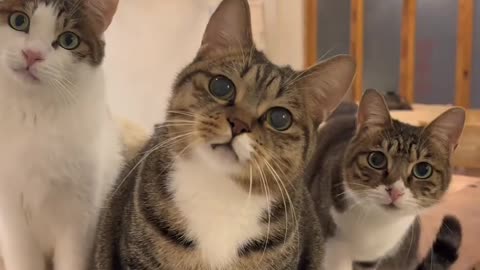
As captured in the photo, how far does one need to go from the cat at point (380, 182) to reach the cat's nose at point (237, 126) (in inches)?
20.6

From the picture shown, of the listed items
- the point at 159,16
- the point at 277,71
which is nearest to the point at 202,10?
the point at 159,16

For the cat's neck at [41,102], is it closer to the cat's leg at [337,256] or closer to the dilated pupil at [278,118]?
the dilated pupil at [278,118]

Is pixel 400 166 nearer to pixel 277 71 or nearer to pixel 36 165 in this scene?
pixel 277 71

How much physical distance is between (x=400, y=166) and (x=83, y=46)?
72 cm

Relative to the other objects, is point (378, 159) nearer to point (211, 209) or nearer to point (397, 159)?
point (397, 159)

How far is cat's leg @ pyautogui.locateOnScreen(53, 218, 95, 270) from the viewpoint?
1.08 meters

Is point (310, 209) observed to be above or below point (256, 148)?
below

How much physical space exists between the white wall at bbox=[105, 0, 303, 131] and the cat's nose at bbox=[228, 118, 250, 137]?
1.37 metres

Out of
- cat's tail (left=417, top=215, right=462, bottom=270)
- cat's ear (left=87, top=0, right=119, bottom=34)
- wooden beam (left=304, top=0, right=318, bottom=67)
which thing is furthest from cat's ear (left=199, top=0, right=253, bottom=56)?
wooden beam (left=304, top=0, right=318, bottom=67)

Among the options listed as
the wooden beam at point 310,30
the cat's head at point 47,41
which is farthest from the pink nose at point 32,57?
the wooden beam at point 310,30

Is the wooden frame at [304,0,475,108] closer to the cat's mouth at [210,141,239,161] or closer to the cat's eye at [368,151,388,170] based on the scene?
the cat's eye at [368,151,388,170]

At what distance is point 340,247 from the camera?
1.33 meters

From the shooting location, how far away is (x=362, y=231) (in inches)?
51.8

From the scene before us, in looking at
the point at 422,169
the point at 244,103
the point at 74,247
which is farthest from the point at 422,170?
the point at 74,247
